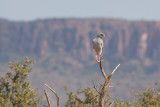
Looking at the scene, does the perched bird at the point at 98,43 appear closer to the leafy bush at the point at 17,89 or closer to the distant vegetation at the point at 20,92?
the distant vegetation at the point at 20,92

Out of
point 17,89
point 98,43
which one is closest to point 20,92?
point 17,89

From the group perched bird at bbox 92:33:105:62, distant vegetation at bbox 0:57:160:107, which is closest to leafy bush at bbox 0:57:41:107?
distant vegetation at bbox 0:57:160:107

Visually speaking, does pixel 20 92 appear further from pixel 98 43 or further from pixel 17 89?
pixel 98 43

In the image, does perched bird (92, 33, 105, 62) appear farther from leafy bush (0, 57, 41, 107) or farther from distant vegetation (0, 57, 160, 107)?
leafy bush (0, 57, 41, 107)

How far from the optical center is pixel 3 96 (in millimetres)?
35031

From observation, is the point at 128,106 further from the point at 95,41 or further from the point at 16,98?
the point at 95,41

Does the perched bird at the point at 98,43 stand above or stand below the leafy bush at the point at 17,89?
below

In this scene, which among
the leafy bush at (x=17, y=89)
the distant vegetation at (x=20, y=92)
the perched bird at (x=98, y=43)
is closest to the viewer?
the perched bird at (x=98, y=43)

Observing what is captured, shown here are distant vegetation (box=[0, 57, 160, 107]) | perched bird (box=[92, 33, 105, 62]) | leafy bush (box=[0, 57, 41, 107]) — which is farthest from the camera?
leafy bush (box=[0, 57, 41, 107])

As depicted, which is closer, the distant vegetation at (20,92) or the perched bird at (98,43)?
the perched bird at (98,43)

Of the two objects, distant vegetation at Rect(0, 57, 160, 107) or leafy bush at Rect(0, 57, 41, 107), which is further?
leafy bush at Rect(0, 57, 41, 107)

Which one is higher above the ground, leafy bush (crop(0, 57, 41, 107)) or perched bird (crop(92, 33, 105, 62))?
leafy bush (crop(0, 57, 41, 107))

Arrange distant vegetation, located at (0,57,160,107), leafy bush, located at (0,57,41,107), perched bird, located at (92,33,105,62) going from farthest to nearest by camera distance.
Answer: leafy bush, located at (0,57,41,107)
distant vegetation, located at (0,57,160,107)
perched bird, located at (92,33,105,62)

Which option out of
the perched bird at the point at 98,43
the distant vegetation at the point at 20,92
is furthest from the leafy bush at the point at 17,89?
the perched bird at the point at 98,43
